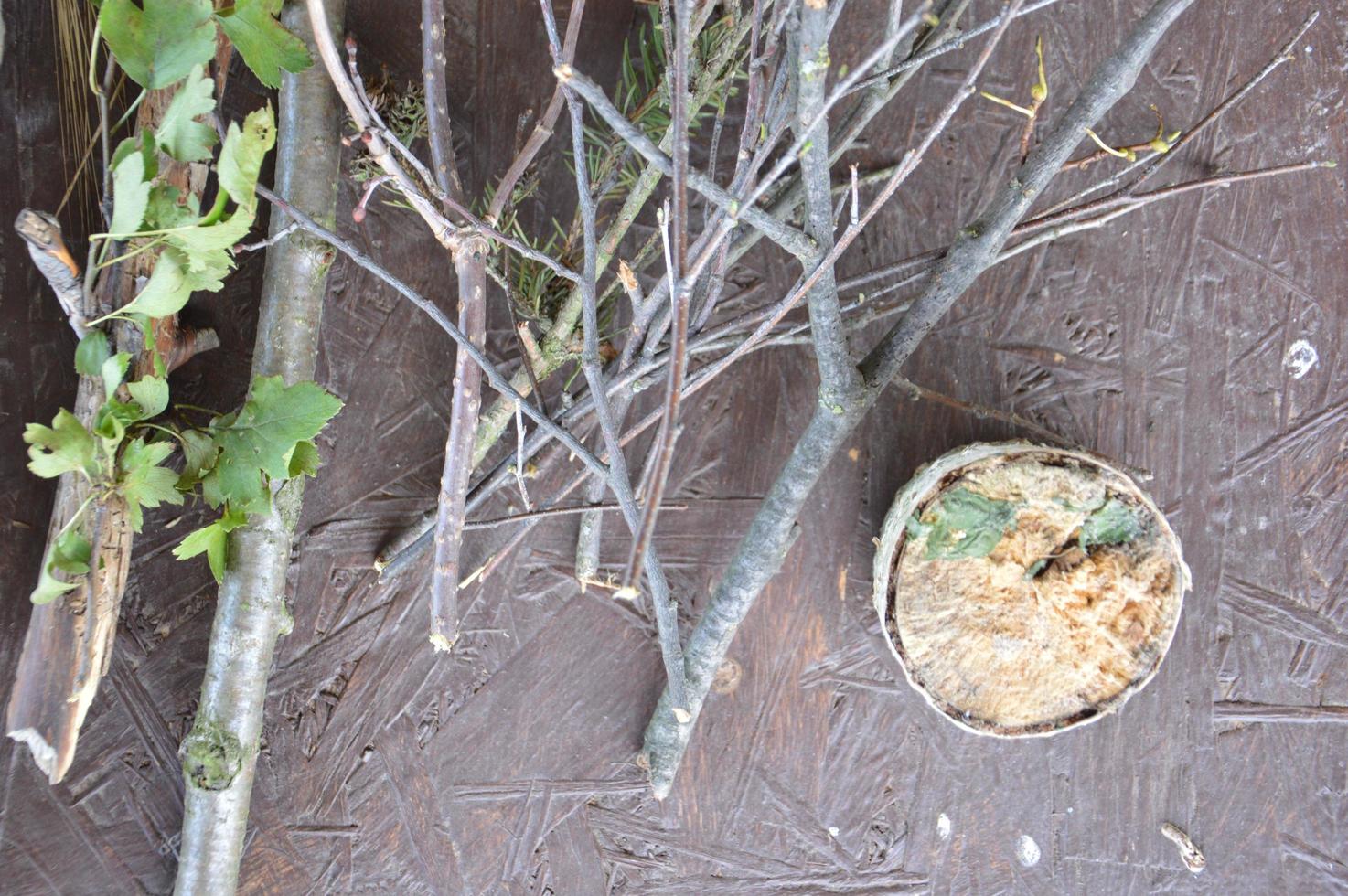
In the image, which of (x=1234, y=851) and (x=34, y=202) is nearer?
(x=34, y=202)

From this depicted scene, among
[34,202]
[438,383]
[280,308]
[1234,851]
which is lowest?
[1234,851]

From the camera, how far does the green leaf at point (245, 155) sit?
1.02 m

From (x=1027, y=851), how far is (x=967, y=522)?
2.24 feet

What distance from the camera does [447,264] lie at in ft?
4.84

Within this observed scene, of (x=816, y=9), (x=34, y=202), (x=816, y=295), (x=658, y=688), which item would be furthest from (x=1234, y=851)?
(x=34, y=202)

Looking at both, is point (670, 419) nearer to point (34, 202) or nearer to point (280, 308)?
point (280, 308)

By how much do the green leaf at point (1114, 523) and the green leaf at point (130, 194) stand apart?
4.37 feet

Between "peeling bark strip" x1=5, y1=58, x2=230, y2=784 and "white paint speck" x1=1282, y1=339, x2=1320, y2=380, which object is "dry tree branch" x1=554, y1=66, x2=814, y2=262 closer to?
"peeling bark strip" x1=5, y1=58, x2=230, y2=784

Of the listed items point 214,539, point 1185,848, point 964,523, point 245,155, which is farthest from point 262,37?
point 1185,848

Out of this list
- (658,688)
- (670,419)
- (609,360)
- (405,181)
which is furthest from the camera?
(658,688)

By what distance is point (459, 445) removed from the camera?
126 cm

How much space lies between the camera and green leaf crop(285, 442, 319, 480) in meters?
1.24

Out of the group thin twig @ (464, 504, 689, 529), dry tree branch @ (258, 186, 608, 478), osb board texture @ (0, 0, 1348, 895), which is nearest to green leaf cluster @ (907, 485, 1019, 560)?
osb board texture @ (0, 0, 1348, 895)

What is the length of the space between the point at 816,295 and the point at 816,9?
1.31ft
